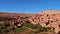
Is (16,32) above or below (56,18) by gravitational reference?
below

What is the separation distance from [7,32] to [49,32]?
475 cm

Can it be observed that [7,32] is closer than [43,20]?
Yes

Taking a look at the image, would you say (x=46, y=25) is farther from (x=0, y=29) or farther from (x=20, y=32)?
(x=0, y=29)

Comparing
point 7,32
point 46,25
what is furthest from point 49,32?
point 7,32

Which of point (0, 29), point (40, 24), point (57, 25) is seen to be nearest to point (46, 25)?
point (40, 24)

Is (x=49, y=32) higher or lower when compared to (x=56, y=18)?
lower

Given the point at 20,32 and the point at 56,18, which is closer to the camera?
the point at 20,32

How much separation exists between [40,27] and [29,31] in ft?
7.94

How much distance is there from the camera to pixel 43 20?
23.1 metres

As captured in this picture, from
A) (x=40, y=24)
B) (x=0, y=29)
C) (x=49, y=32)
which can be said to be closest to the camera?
(x=49, y=32)

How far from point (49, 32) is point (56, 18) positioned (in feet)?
10.6

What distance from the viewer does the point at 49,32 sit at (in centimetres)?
1988

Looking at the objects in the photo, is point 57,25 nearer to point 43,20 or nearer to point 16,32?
point 43,20

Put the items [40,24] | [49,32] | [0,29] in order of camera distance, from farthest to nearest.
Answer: [40,24] < [0,29] < [49,32]
